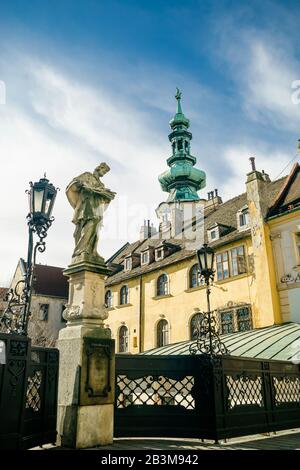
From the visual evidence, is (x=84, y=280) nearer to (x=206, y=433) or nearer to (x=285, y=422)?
(x=206, y=433)

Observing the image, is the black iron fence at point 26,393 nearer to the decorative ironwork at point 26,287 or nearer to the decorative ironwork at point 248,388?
the decorative ironwork at point 26,287

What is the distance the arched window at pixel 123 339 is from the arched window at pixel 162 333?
332 cm

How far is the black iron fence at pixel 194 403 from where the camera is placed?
24.2ft

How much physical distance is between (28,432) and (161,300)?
1825 cm

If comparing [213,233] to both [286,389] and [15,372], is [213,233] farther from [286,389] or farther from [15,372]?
[15,372]

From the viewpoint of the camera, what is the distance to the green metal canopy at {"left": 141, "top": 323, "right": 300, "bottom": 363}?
11789 millimetres

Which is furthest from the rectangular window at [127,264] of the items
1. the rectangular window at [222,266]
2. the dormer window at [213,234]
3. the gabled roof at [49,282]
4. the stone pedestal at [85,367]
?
the stone pedestal at [85,367]

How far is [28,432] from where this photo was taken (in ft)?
19.0

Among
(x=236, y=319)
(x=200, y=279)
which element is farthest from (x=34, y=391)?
(x=200, y=279)

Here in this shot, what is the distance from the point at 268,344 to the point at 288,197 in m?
8.34

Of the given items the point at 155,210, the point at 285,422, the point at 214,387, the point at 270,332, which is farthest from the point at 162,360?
the point at 155,210

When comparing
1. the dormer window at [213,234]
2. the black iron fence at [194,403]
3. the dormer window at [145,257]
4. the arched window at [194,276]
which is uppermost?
the dormer window at [145,257]

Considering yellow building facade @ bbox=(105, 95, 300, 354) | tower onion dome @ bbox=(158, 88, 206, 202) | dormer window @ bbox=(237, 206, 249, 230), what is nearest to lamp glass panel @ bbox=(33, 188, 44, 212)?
yellow building facade @ bbox=(105, 95, 300, 354)
